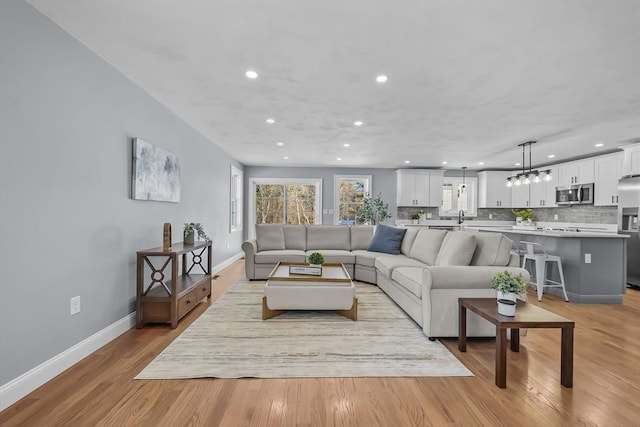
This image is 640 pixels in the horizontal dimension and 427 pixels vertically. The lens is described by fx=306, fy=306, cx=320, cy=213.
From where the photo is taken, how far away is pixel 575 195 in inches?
249

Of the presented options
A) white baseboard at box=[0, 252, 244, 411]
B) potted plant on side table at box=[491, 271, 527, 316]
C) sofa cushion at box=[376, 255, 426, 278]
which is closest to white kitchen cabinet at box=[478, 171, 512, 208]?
sofa cushion at box=[376, 255, 426, 278]

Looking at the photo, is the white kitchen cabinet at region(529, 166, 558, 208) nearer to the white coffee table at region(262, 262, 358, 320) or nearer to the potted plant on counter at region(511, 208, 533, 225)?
the potted plant on counter at region(511, 208, 533, 225)

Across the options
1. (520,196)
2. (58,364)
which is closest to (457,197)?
(520,196)

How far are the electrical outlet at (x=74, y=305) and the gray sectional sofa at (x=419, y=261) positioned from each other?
8.68 ft

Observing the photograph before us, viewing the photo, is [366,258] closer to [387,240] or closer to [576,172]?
[387,240]

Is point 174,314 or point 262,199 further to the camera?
point 262,199

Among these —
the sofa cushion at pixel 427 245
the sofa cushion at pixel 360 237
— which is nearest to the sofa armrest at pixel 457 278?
the sofa cushion at pixel 427 245

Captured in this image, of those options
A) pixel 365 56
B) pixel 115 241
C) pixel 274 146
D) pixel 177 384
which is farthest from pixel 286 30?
pixel 274 146

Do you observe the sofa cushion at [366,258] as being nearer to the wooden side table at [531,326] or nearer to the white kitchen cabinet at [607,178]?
the wooden side table at [531,326]

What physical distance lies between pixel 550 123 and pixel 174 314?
5118mm

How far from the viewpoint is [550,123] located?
410cm

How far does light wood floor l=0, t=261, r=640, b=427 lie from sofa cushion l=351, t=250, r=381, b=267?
2.30 metres

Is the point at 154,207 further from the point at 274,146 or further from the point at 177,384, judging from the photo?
the point at 274,146

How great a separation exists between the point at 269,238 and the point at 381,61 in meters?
3.52
